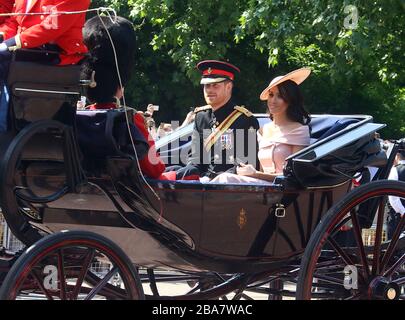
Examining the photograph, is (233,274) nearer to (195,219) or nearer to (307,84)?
(195,219)

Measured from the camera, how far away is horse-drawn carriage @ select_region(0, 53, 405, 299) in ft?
11.7

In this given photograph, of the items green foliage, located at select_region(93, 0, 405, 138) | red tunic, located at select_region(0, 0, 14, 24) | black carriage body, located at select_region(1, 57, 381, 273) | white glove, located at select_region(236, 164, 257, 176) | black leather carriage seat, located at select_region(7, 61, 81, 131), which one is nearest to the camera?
black leather carriage seat, located at select_region(7, 61, 81, 131)

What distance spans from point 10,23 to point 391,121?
39.0ft

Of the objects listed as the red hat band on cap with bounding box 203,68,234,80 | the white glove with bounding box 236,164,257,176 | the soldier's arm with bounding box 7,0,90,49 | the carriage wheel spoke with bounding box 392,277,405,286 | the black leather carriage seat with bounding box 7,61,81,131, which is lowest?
the carriage wheel spoke with bounding box 392,277,405,286

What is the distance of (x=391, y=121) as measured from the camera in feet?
49.4

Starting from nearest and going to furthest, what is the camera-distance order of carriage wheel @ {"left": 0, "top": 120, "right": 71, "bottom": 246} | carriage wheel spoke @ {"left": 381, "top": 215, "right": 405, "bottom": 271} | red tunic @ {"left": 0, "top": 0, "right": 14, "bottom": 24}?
carriage wheel @ {"left": 0, "top": 120, "right": 71, "bottom": 246} → red tunic @ {"left": 0, "top": 0, "right": 14, "bottom": 24} → carriage wheel spoke @ {"left": 381, "top": 215, "right": 405, "bottom": 271}

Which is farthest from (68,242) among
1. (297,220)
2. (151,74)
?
(151,74)

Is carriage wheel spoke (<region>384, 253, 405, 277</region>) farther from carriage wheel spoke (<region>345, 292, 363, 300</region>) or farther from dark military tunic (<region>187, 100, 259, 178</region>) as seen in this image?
dark military tunic (<region>187, 100, 259, 178</region>)

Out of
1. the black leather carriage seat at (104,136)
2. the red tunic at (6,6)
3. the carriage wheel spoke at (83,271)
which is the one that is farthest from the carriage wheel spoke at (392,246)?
the red tunic at (6,6)

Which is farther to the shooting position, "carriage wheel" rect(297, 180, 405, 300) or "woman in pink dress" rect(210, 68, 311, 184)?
"woman in pink dress" rect(210, 68, 311, 184)

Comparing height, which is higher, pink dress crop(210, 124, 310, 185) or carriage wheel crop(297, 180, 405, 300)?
pink dress crop(210, 124, 310, 185)

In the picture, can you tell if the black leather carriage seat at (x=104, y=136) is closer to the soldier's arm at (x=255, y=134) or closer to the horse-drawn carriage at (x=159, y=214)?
the horse-drawn carriage at (x=159, y=214)

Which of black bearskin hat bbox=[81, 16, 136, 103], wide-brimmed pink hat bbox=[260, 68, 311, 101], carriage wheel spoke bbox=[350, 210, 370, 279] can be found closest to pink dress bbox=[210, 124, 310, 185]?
wide-brimmed pink hat bbox=[260, 68, 311, 101]

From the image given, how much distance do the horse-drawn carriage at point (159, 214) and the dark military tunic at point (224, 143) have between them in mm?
512
